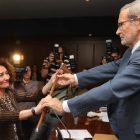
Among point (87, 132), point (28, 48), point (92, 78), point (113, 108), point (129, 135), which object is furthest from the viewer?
point (28, 48)

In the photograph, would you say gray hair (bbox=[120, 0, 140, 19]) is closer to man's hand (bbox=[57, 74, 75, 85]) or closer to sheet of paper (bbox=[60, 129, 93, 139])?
man's hand (bbox=[57, 74, 75, 85])

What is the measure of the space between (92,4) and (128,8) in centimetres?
338

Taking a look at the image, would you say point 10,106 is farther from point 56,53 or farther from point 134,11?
point 56,53

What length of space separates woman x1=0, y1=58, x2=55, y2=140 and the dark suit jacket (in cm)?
40

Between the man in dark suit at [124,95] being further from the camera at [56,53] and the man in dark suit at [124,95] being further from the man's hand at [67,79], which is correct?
the camera at [56,53]

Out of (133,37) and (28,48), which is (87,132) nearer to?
(133,37)

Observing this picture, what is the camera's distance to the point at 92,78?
159 cm

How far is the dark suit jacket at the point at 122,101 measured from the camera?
1.12 meters

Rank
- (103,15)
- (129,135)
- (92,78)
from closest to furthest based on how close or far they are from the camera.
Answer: (129,135) < (92,78) < (103,15)

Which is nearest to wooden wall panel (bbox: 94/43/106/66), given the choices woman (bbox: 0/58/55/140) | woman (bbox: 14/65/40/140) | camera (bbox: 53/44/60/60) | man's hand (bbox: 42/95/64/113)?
camera (bbox: 53/44/60/60)

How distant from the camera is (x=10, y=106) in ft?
6.35

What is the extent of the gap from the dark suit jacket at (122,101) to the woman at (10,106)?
1.33 feet

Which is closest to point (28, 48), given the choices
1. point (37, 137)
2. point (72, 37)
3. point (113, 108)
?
point (72, 37)

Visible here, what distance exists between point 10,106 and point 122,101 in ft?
3.74
